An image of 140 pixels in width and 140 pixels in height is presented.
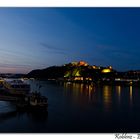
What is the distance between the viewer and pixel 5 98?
6453mm

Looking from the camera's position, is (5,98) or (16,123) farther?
(5,98)

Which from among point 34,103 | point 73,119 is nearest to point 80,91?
point 34,103

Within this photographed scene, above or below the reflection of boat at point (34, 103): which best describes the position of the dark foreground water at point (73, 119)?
below

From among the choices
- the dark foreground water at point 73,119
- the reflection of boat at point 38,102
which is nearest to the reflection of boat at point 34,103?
the reflection of boat at point 38,102

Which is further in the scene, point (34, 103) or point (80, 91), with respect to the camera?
point (80, 91)

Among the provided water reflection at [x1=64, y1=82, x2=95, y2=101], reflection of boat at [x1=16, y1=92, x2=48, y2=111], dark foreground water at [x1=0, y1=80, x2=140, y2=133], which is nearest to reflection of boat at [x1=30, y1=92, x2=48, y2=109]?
reflection of boat at [x1=16, y1=92, x2=48, y2=111]

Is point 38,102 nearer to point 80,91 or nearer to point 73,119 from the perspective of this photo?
point 73,119

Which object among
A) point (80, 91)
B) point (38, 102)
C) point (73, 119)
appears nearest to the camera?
point (73, 119)

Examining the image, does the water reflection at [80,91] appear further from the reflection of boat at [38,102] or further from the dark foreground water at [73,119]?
the reflection of boat at [38,102]

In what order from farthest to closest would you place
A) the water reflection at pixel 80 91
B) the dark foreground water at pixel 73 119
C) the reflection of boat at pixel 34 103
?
the water reflection at pixel 80 91, the reflection of boat at pixel 34 103, the dark foreground water at pixel 73 119
